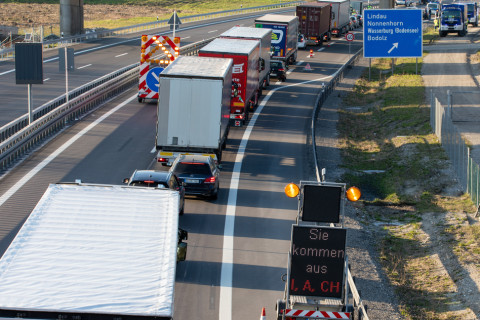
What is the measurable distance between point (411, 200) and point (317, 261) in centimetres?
1581

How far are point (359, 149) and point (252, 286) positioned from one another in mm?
20194

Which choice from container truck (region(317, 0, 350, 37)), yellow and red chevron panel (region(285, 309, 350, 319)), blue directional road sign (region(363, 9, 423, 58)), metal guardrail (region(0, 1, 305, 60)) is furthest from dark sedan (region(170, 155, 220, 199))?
container truck (region(317, 0, 350, 37))

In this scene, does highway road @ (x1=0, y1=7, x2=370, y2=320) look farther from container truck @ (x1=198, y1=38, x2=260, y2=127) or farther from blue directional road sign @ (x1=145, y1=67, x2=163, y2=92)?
blue directional road sign @ (x1=145, y1=67, x2=163, y2=92)

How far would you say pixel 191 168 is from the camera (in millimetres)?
27391

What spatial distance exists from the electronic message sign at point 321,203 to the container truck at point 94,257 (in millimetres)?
2500

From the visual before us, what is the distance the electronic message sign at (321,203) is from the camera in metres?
15.4

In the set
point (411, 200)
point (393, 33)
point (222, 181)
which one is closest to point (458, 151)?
point (411, 200)

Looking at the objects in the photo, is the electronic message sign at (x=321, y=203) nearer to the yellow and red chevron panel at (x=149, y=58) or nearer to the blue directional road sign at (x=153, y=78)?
the blue directional road sign at (x=153, y=78)

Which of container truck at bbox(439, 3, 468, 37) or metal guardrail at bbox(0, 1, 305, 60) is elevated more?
container truck at bbox(439, 3, 468, 37)

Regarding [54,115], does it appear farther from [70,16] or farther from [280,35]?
[70,16]

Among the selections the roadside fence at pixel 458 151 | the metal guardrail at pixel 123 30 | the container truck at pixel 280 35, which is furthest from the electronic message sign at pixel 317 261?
the metal guardrail at pixel 123 30

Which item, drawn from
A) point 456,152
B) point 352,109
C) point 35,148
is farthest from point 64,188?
point 352,109

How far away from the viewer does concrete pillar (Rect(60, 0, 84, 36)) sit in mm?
79562

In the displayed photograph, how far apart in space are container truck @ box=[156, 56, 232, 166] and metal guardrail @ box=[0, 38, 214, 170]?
19.4 feet
